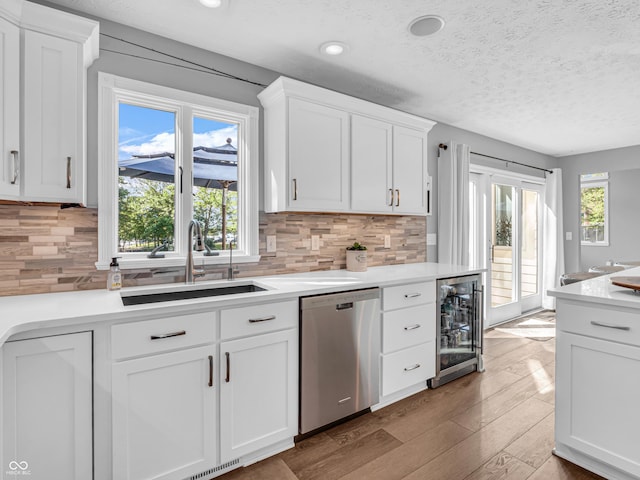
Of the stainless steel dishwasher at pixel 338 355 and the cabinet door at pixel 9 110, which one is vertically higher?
the cabinet door at pixel 9 110

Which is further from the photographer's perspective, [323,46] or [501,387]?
[501,387]

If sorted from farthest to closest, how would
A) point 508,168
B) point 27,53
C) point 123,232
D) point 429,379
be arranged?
point 508,168 → point 429,379 → point 123,232 → point 27,53

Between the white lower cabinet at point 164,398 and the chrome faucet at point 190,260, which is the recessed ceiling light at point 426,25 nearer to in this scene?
the chrome faucet at point 190,260

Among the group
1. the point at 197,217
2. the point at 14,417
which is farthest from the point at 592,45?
the point at 14,417

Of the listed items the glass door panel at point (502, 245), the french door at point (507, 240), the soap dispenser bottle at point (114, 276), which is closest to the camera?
the soap dispenser bottle at point (114, 276)

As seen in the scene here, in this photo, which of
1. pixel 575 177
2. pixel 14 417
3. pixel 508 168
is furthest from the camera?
pixel 575 177

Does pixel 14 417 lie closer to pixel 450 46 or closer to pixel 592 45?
pixel 450 46

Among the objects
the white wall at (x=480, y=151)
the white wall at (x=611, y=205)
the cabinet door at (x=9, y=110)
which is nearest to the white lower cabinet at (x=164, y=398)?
the cabinet door at (x=9, y=110)

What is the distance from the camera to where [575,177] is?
5445mm

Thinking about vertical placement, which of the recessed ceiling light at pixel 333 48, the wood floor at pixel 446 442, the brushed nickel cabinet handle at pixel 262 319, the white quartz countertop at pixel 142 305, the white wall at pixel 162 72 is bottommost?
the wood floor at pixel 446 442

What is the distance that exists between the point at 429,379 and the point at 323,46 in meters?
2.61

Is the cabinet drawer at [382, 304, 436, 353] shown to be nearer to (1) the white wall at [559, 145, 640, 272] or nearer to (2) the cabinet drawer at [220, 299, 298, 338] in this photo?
(2) the cabinet drawer at [220, 299, 298, 338]

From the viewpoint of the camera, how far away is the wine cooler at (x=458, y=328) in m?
2.85

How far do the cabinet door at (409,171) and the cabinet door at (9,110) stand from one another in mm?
2487
